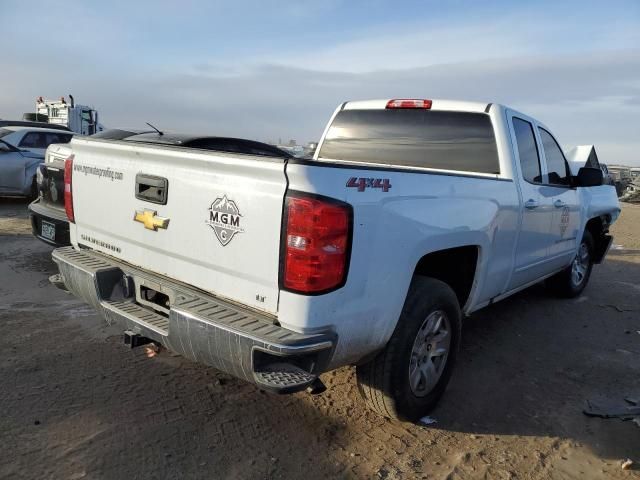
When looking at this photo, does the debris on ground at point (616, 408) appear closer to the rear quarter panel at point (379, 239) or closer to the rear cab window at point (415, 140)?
the rear quarter panel at point (379, 239)

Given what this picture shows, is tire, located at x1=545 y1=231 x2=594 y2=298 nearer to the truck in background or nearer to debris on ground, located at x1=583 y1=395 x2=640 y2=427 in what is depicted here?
debris on ground, located at x1=583 y1=395 x2=640 y2=427

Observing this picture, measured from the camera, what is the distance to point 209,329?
2424mm

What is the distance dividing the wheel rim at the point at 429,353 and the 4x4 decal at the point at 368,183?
904 mm

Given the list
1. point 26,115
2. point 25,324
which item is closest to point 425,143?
point 25,324

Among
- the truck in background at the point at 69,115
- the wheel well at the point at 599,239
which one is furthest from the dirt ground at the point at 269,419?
the truck in background at the point at 69,115

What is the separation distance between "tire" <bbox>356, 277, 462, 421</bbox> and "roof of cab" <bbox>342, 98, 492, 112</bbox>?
1764 mm

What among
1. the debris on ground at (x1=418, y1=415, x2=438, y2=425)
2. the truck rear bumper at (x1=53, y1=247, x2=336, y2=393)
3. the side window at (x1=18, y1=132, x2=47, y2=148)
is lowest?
the debris on ground at (x1=418, y1=415, x2=438, y2=425)

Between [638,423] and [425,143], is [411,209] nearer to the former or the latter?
[425,143]

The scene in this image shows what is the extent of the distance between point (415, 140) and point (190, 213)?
2379 mm

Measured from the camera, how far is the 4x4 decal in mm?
2365

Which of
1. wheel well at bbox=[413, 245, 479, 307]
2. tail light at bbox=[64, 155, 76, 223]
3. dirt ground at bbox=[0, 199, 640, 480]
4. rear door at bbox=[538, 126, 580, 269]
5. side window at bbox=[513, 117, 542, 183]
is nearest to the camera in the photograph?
dirt ground at bbox=[0, 199, 640, 480]

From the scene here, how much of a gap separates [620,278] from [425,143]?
4998 millimetres

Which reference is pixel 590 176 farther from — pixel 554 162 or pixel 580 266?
pixel 580 266

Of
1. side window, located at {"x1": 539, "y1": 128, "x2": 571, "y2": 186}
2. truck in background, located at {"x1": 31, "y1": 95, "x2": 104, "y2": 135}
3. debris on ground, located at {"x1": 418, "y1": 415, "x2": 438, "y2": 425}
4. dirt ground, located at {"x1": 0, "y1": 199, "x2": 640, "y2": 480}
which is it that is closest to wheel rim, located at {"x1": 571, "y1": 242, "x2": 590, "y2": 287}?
side window, located at {"x1": 539, "y1": 128, "x2": 571, "y2": 186}
